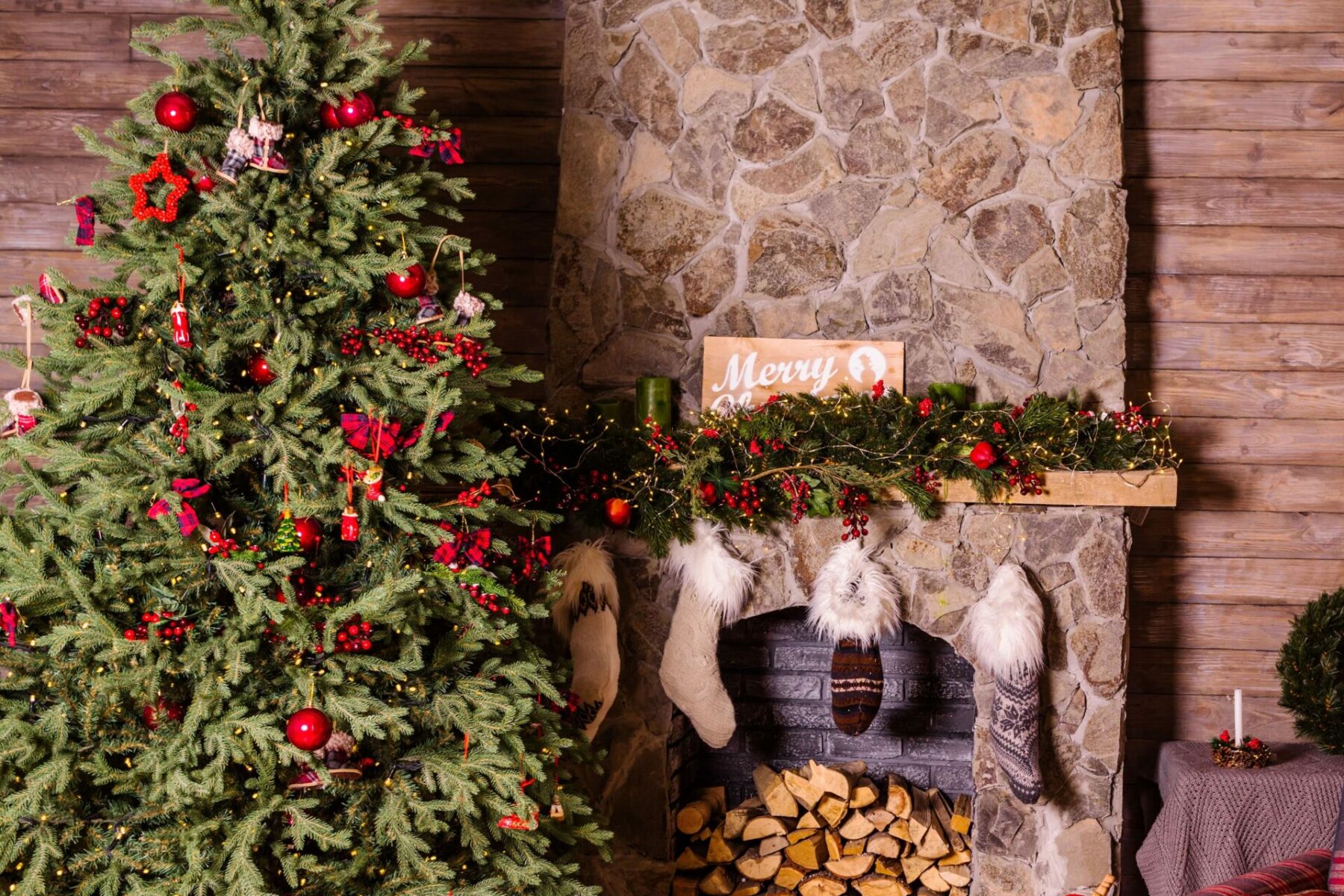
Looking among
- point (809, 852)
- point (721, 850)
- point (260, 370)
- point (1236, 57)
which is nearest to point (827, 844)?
point (809, 852)

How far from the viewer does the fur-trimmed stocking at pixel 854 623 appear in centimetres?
269

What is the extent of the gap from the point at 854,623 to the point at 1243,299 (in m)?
1.69

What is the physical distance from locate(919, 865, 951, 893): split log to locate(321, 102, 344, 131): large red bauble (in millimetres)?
2523

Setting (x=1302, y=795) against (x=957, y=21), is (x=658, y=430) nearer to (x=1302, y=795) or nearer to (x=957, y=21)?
(x=957, y=21)

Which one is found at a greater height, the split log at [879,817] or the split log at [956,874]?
the split log at [879,817]

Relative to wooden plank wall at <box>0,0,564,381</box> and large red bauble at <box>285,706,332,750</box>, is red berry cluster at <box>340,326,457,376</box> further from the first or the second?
wooden plank wall at <box>0,0,564,381</box>

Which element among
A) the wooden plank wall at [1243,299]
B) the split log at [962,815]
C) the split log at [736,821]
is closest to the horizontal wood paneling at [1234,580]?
the wooden plank wall at [1243,299]

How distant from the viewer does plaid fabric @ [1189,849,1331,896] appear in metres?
2.05

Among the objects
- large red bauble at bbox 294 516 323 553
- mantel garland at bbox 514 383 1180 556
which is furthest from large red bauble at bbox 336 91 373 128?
mantel garland at bbox 514 383 1180 556

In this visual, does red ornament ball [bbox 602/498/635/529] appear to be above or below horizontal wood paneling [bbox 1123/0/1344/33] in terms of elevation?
below

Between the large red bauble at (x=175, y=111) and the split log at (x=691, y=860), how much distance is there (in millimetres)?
2321

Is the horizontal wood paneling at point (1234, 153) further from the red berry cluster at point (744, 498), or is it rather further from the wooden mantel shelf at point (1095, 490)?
the red berry cluster at point (744, 498)

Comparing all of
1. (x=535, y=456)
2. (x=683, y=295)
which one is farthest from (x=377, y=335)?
(x=683, y=295)

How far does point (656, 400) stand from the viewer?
2.86 meters
